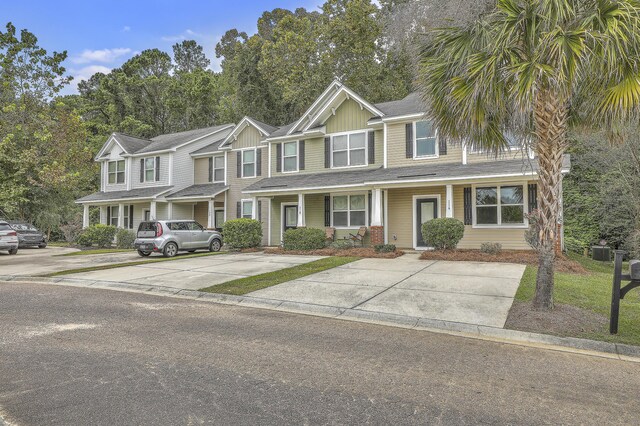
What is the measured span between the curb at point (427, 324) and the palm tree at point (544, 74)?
1.35 metres

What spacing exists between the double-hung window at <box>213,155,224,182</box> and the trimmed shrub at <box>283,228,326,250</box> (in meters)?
8.88

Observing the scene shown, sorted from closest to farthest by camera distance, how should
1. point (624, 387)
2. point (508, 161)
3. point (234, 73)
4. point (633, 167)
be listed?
1. point (624, 387)
2. point (508, 161)
3. point (633, 167)
4. point (234, 73)

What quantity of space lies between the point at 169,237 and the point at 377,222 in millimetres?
9164

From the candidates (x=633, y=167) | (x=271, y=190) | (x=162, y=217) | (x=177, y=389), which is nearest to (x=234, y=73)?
(x=162, y=217)

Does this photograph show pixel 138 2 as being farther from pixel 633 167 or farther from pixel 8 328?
pixel 633 167

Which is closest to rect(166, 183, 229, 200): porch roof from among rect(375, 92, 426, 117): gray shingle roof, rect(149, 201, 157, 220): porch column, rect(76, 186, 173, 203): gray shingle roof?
rect(76, 186, 173, 203): gray shingle roof

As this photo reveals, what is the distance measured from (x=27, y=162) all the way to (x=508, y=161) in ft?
97.6

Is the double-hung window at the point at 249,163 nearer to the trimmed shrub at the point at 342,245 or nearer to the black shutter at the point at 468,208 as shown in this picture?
the trimmed shrub at the point at 342,245

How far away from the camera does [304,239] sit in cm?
1647

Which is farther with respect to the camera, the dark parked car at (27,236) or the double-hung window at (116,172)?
the double-hung window at (116,172)

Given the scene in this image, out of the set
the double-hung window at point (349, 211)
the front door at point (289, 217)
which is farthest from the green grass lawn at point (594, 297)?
the front door at point (289, 217)

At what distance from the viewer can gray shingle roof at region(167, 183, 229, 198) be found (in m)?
21.8

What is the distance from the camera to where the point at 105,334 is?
212 inches

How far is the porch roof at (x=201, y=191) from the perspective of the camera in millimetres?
21750
